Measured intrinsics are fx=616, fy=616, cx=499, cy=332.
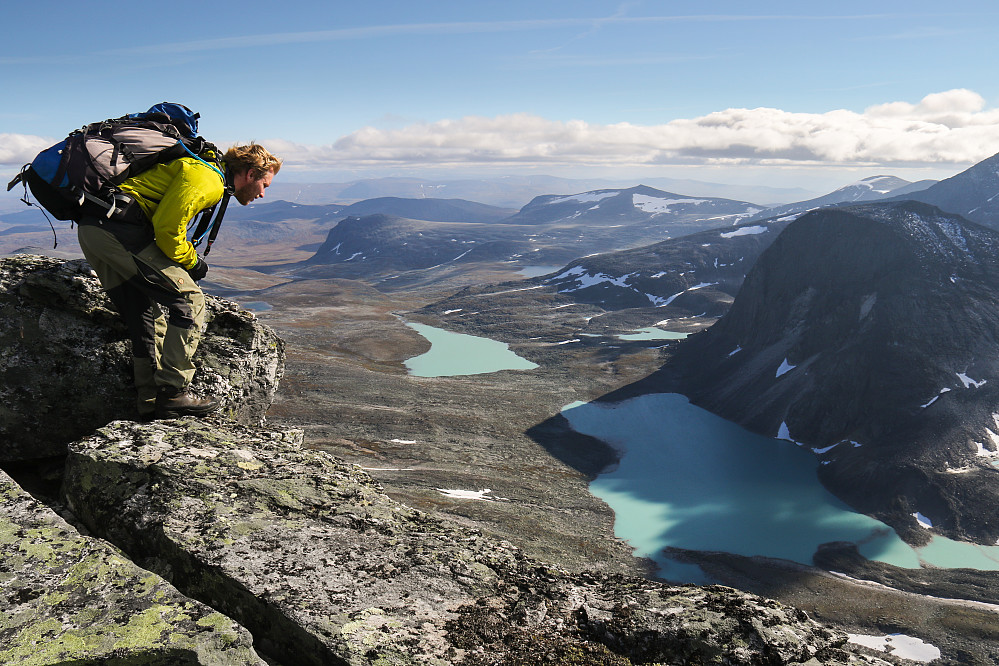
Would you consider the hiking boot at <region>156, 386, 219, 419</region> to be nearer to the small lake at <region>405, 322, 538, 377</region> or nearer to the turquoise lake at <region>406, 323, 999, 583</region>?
the turquoise lake at <region>406, 323, 999, 583</region>

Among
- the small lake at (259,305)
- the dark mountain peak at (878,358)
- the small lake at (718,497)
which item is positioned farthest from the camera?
the small lake at (259,305)

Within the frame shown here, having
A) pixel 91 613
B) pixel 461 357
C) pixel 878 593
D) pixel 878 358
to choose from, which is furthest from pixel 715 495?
pixel 91 613

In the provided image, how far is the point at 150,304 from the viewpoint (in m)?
7.83

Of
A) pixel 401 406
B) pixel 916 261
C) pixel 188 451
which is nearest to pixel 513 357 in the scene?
pixel 401 406

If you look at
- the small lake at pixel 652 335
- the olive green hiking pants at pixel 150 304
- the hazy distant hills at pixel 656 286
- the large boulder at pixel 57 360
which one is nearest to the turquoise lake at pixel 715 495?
the small lake at pixel 652 335

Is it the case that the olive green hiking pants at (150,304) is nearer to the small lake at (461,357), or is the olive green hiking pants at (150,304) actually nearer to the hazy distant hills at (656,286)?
the small lake at (461,357)

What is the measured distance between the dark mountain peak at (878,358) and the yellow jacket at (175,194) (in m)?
73.2

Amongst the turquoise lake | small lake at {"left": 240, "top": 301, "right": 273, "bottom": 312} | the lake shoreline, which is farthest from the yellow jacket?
small lake at {"left": 240, "top": 301, "right": 273, "bottom": 312}

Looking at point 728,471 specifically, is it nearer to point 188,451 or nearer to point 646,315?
point 188,451

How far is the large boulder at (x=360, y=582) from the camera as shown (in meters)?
5.44

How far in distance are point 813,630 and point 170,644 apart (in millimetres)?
6158

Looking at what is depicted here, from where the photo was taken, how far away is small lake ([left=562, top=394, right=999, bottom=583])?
56.6m

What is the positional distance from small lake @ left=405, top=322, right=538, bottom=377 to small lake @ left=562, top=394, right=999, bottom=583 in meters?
28.0

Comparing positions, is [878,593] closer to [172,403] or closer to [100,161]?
[172,403]
